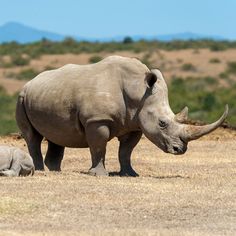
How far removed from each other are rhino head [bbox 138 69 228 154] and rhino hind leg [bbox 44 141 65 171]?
2.13m

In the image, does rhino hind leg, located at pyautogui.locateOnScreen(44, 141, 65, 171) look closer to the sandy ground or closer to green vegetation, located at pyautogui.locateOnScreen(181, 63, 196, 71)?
the sandy ground

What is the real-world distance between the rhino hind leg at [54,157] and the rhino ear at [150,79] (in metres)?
2.36

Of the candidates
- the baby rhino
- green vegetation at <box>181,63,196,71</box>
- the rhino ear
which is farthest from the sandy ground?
the baby rhino

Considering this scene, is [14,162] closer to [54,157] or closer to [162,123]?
[54,157]

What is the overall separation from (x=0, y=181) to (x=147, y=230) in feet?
12.4

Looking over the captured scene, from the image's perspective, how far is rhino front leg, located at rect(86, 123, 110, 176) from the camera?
15.4 metres

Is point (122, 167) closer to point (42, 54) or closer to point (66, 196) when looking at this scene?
point (66, 196)

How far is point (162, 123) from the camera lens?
15.3m

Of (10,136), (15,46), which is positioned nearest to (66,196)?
(10,136)

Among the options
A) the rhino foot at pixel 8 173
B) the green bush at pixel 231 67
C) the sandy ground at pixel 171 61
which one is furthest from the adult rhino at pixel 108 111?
the green bush at pixel 231 67

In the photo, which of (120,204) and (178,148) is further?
(178,148)

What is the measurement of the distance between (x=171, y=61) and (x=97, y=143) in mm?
57004

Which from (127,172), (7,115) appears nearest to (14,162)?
(127,172)

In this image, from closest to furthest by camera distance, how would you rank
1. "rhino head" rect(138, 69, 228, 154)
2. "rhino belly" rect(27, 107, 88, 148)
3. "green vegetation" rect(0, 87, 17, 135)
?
"rhino head" rect(138, 69, 228, 154), "rhino belly" rect(27, 107, 88, 148), "green vegetation" rect(0, 87, 17, 135)
